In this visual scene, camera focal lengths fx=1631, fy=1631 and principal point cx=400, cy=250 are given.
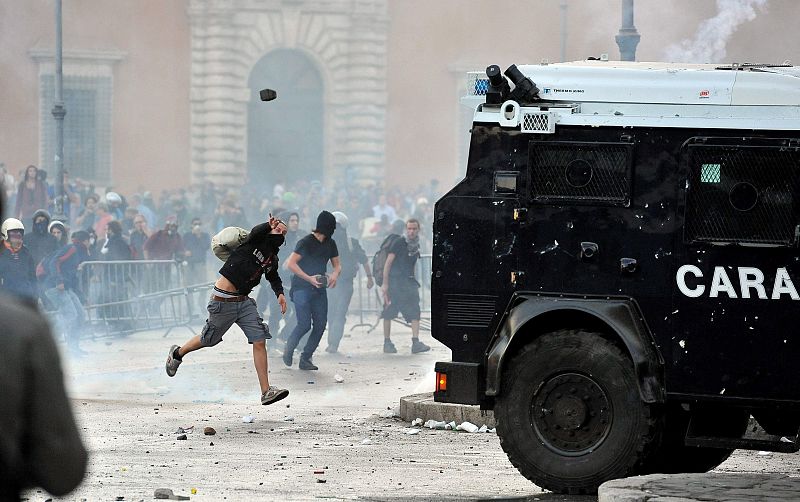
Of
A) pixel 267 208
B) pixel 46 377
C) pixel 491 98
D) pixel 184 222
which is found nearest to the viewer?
pixel 46 377

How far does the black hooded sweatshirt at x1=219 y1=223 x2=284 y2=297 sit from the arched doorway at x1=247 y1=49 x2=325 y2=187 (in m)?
31.2

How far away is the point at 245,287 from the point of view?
12.1 m

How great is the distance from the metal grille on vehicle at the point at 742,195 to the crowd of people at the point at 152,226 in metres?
4.87

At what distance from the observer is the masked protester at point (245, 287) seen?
12016 mm

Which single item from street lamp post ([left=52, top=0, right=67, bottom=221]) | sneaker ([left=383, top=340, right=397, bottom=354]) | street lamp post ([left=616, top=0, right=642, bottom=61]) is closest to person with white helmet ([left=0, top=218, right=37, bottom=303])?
sneaker ([left=383, top=340, right=397, bottom=354])

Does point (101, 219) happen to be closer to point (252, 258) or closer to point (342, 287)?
point (342, 287)

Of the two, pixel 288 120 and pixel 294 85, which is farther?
pixel 294 85

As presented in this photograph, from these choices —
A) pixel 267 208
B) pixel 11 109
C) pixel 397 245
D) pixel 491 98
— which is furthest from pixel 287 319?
pixel 11 109

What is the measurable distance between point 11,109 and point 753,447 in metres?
34.3

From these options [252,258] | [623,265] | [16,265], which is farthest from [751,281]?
[16,265]

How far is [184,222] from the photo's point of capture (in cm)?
3045

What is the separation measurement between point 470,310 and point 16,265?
857 cm

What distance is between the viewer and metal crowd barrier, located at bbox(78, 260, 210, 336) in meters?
19.5

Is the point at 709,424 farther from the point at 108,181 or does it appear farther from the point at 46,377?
the point at 108,181
